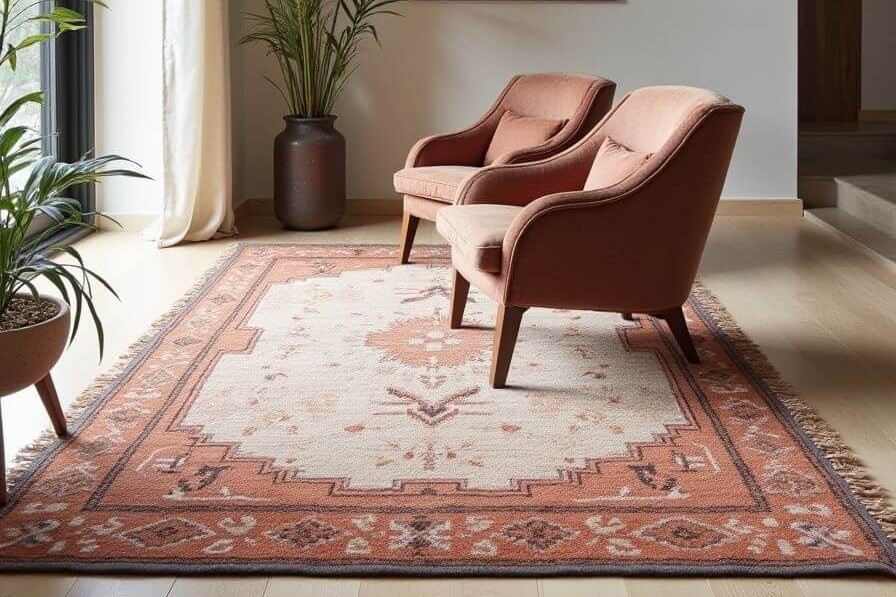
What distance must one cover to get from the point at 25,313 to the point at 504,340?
4.25ft

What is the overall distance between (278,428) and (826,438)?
137 centimetres

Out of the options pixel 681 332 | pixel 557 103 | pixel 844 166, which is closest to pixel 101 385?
pixel 681 332

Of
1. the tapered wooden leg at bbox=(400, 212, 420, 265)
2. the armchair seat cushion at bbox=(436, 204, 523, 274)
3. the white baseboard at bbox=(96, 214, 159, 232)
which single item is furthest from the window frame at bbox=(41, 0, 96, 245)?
the armchair seat cushion at bbox=(436, 204, 523, 274)

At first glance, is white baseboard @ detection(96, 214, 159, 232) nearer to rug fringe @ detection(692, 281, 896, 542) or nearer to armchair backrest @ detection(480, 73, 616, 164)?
armchair backrest @ detection(480, 73, 616, 164)

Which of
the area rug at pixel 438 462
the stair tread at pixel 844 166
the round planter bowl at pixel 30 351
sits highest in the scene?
the stair tread at pixel 844 166

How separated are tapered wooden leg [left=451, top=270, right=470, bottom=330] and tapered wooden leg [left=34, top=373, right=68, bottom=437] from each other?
144 cm

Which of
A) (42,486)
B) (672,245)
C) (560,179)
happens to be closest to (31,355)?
(42,486)

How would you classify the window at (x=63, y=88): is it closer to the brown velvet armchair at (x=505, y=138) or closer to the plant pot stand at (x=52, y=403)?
the brown velvet armchair at (x=505, y=138)

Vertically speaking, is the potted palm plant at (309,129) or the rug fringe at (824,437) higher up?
the potted palm plant at (309,129)

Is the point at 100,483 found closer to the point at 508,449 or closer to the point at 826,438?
the point at 508,449

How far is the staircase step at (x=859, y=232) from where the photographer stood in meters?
5.07

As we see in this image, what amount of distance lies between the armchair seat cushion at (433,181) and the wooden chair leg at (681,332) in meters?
1.28

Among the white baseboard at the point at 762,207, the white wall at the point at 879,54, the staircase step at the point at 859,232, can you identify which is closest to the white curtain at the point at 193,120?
the white baseboard at the point at 762,207

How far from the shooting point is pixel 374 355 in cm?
362
